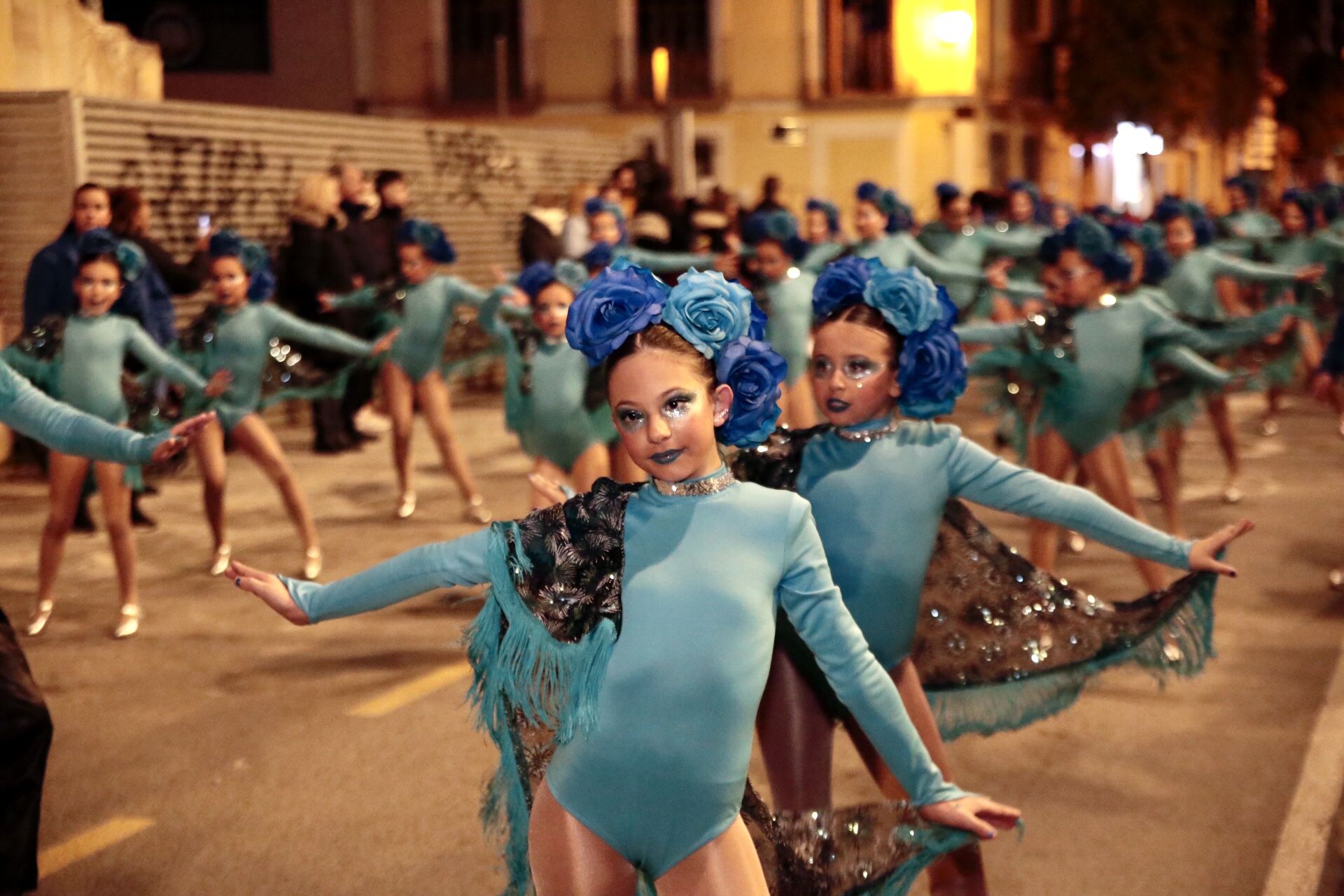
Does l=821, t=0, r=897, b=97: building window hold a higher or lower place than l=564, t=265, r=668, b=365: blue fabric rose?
higher

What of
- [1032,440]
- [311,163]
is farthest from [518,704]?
[311,163]

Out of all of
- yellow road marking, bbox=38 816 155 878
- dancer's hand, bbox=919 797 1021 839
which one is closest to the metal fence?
yellow road marking, bbox=38 816 155 878

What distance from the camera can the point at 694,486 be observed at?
3.22 meters

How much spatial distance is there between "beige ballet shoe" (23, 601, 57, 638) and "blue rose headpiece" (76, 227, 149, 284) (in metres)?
1.72

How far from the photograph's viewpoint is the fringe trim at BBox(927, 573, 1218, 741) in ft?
14.9

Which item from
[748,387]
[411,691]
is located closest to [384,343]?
[411,691]

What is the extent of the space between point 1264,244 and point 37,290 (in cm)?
1116

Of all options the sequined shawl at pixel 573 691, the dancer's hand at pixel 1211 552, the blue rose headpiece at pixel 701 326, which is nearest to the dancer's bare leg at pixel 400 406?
the dancer's hand at pixel 1211 552

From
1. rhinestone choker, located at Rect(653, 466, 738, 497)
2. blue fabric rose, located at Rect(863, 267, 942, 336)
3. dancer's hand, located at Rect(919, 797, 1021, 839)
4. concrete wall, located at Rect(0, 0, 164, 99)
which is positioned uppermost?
concrete wall, located at Rect(0, 0, 164, 99)

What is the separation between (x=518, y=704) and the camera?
3248 millimetres

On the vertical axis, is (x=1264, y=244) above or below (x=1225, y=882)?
above

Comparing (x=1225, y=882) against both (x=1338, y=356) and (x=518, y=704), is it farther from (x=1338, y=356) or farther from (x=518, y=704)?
(x=1338, y=356)

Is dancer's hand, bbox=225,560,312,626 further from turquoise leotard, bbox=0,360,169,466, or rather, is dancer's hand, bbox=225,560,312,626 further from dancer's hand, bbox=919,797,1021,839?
turquoise leotard, bbox=0,360,169,466

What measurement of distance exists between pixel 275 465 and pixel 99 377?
1434 millimetres
